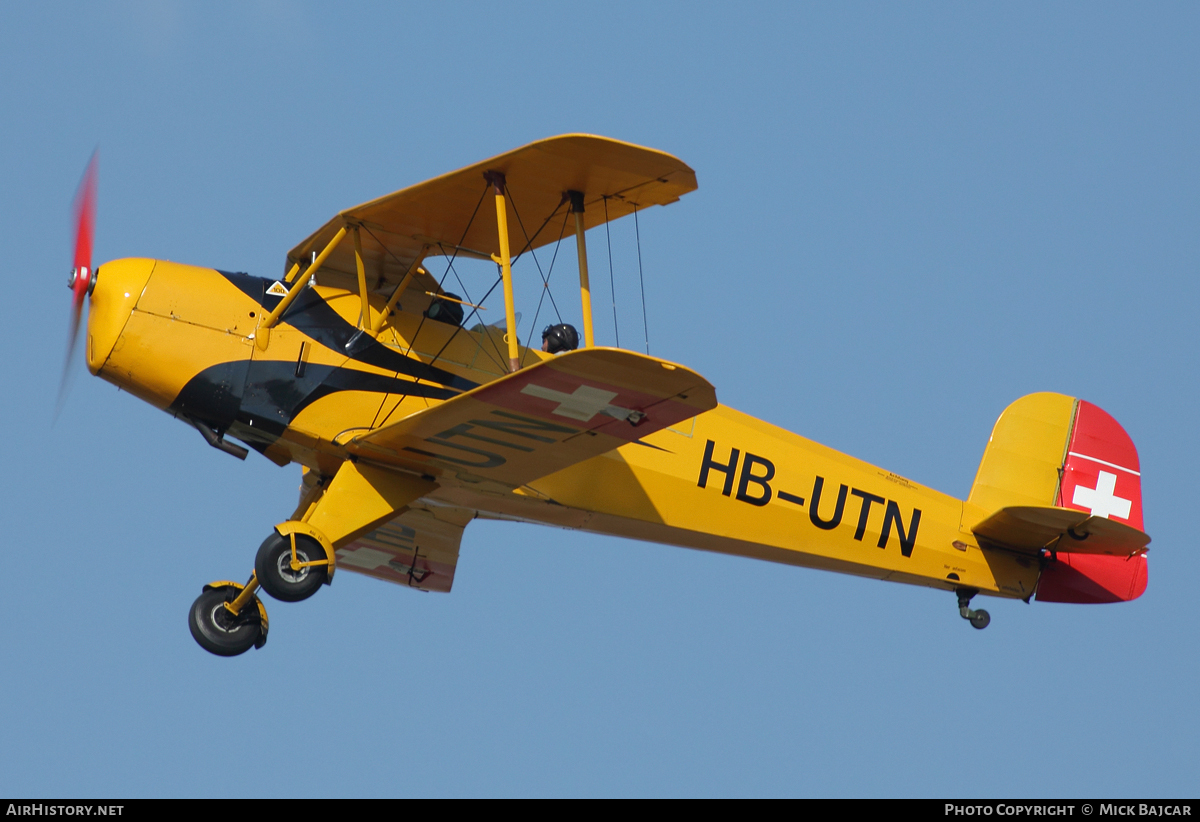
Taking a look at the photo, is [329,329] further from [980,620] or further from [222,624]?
[980,620]

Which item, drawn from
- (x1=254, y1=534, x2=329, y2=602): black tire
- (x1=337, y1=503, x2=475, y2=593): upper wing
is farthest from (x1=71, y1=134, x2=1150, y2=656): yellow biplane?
(x1=337, y1=503, x2=475, y2=593): upper wing

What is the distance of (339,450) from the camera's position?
414 inches

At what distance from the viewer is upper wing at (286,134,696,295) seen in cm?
946

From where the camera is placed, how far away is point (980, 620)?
1272 cm

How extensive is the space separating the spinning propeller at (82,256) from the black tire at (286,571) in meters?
1.86

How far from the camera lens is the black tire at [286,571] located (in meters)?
9.98

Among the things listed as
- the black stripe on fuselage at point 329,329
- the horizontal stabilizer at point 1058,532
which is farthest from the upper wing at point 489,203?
the horizontal stabilizer at point 1058,532

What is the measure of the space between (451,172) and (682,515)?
11.2 ft

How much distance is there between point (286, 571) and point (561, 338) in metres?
2.55

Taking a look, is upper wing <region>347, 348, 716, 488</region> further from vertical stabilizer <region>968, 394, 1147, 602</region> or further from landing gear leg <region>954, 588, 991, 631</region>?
vertical stabilizer <region>968, 394, 1147, 602</region>

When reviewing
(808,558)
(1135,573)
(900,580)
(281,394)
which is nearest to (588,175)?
(281,394)

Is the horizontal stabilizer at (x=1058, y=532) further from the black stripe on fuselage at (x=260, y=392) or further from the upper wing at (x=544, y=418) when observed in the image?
the black stripe on fuselage at (x=260, y=392)

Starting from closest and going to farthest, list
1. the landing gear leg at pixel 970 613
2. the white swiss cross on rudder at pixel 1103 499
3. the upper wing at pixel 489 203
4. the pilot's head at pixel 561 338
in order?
1. the upper wing at pixel 489 203
2. the pilot's head at pixel 561 338
3. the landing gear leg at pixel 970 613
4. the white swiss cross on rudder at pixel 1103 499

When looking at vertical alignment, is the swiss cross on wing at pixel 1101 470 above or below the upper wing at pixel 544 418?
above
